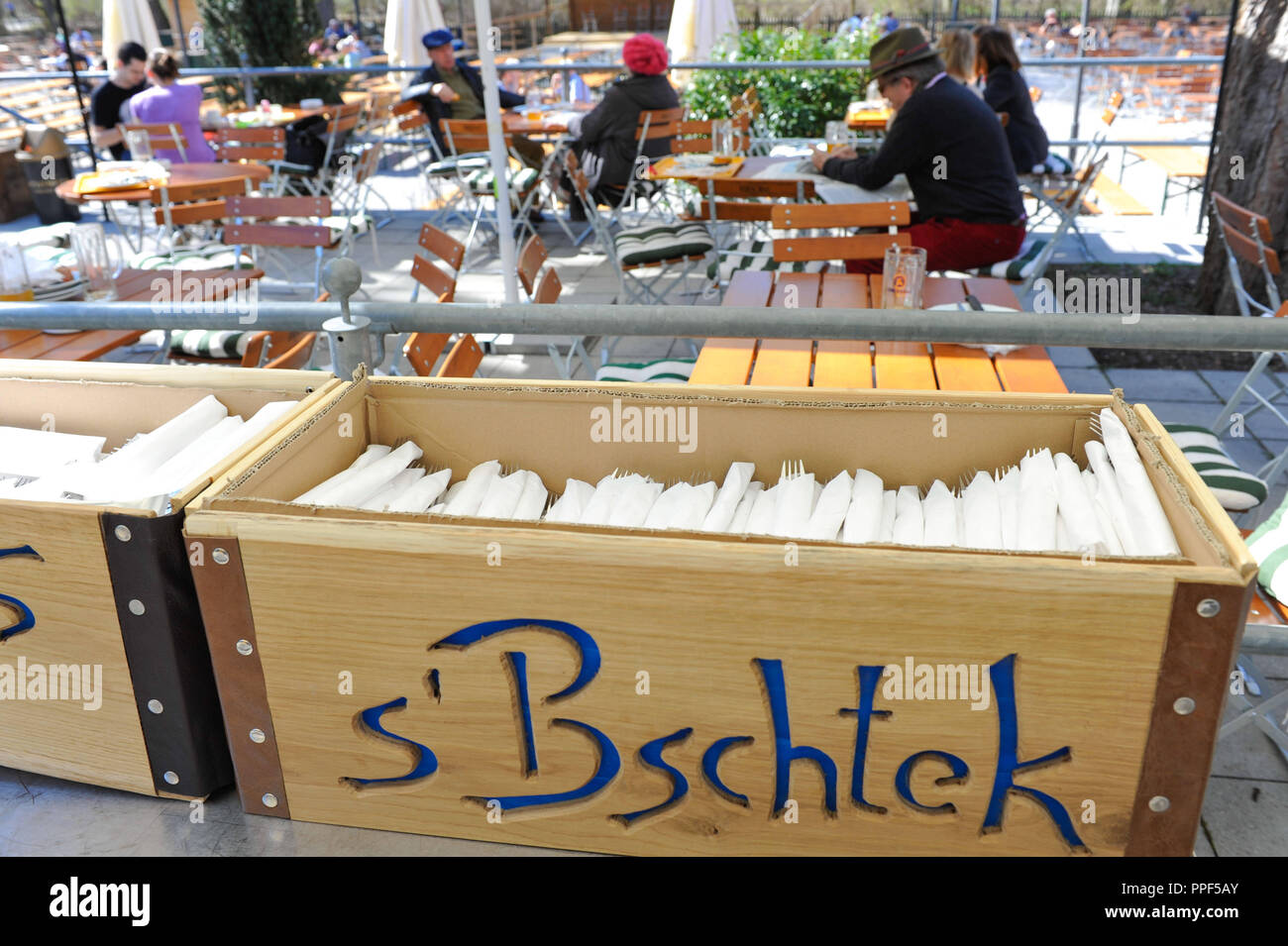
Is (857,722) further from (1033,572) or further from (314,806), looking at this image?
(314,806)

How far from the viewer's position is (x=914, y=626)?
1.18 m

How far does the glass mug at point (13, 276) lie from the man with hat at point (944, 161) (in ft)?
11.3

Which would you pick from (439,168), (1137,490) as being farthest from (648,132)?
(1137,490)

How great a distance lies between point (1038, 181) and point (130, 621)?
22.7 ft

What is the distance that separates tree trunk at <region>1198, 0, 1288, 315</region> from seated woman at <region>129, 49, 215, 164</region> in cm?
652

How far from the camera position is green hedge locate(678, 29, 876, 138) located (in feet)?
29.8

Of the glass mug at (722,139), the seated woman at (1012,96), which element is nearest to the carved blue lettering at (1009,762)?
the glass mug at (722,139)

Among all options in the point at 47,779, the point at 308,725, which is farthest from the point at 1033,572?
the point at 47,779

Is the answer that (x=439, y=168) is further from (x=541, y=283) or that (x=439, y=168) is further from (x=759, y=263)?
(x=541, y=283)

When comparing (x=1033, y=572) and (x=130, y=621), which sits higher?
(x=1033, y=572)

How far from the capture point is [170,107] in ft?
24.9

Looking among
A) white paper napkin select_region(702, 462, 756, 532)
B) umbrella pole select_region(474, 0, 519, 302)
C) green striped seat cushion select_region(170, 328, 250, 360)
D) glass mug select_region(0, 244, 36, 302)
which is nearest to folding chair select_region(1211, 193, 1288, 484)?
white paper napkin select_region(702, 462, 756, 532)

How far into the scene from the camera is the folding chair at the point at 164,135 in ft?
23.7

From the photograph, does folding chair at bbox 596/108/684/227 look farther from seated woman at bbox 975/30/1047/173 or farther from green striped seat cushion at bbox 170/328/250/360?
green striped seat cushion at bbox 170/328/250/360
